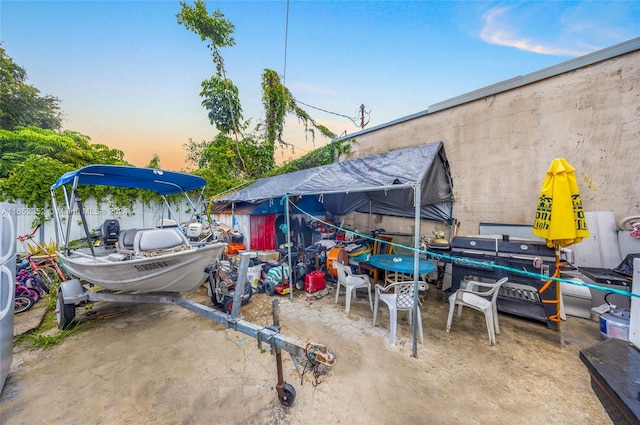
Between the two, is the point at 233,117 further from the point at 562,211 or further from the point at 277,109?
the point at 562,211

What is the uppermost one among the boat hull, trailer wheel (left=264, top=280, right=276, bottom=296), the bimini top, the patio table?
the bimini top

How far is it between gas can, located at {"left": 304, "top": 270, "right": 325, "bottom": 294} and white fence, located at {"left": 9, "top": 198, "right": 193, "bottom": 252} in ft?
11.3

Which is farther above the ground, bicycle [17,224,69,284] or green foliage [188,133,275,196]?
green foliage [188,133,275,196]

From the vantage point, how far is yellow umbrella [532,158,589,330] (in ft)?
10.2

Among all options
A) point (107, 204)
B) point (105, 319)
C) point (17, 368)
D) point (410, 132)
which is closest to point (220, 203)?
point (107, 204)

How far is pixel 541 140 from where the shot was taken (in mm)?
4781

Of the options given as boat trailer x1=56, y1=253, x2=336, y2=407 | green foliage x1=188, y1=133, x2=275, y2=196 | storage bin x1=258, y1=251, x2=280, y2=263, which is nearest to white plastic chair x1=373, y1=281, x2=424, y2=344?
boat trailer x1=56, y1=253, x2=336, y2=407

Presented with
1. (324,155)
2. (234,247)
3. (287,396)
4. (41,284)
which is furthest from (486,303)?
(41,284)

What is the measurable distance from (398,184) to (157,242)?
3.75m

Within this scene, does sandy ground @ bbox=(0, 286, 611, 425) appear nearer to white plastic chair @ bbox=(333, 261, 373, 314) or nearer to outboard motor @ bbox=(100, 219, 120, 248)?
white plastic chair @ bbox=(333, 261, 373, 314)

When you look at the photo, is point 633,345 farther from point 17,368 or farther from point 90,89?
point 90,89

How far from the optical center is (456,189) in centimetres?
596

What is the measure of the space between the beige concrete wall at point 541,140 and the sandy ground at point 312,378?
2.54 metres

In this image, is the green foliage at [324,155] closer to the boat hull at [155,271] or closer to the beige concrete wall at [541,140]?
the beige concrete wall at [541,140]
